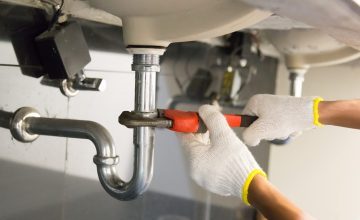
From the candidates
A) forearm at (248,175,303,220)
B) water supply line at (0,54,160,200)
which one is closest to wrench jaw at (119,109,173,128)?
water supply line at (0,54,160,200)

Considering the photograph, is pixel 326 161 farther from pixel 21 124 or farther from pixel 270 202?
pixel 21 124

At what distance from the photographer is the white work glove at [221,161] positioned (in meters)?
0.59

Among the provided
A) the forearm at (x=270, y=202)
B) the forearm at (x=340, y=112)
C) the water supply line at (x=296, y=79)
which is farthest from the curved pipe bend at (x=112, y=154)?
the water supply line at (x=296, y=79)

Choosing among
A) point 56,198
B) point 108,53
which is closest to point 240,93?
point 108,53

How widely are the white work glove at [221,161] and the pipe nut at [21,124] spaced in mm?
288

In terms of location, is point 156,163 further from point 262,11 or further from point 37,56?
point 262,11

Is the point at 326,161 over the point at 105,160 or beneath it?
beneath

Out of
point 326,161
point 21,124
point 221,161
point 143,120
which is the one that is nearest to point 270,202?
point 221,161

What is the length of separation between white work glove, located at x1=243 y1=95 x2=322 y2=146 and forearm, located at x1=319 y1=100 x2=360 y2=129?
1 centimetres

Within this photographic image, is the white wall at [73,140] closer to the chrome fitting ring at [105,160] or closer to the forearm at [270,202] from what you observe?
the chrome fitting ring at [105,160]

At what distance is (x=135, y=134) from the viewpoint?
610mm

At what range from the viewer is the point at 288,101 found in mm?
715

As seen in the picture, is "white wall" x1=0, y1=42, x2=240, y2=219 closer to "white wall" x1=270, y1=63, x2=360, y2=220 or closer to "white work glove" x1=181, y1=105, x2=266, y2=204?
"white work glove" x1=181, y1=105, x2=266, y2=204

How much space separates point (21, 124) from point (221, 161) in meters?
0.34
